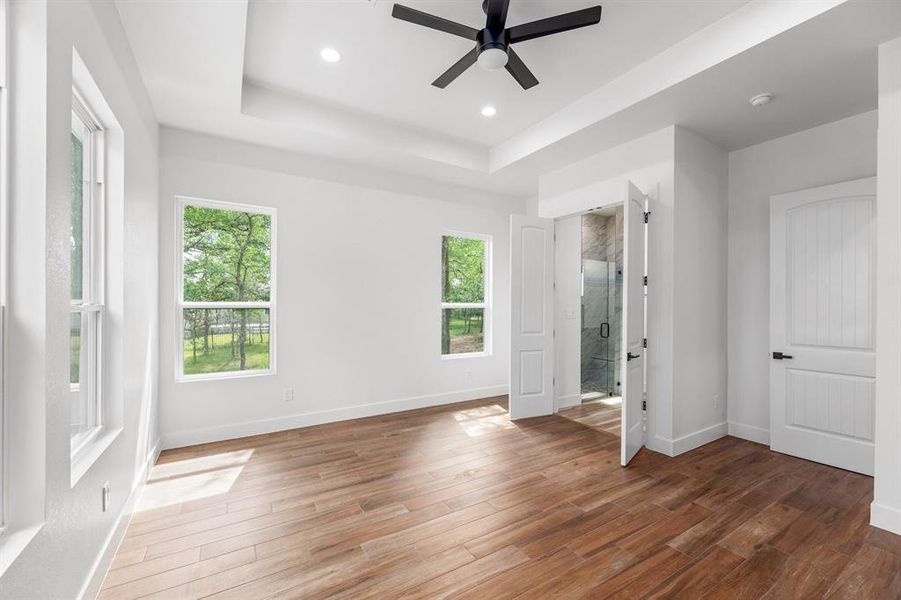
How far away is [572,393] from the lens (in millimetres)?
4898

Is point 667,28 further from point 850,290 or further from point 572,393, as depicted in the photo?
point 572,393

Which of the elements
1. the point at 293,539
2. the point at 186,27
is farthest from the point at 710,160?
the point at 293,539

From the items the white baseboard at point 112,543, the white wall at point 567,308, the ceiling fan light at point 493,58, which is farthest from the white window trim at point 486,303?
the white baseboard at point 112,543

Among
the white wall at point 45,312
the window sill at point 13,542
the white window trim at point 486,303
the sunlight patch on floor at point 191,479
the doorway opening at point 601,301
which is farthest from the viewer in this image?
the doorway opening at point 601,301

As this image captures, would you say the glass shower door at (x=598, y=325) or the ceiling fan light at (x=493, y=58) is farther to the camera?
the glass shower door at (x=598, y=325)

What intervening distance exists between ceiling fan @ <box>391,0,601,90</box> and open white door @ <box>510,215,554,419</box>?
207cm

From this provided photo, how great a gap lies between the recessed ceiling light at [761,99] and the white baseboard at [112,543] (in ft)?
15.8

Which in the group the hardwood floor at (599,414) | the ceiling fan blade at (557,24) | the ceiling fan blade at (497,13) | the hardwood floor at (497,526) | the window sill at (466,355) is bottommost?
the hardwood floor at (497,526)

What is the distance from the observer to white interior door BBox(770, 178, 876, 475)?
3.06m

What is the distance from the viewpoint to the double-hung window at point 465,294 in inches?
203

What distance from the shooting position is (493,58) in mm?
2354

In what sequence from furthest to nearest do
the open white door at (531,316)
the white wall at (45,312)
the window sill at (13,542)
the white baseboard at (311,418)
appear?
the open white door at (531,316), the white baseboard at (311,418), the white wall at (45,312), the window sill at (13,542)

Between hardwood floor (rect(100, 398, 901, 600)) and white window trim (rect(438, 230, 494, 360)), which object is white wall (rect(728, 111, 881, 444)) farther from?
white window trim (rect(438, 230, 494, 360))

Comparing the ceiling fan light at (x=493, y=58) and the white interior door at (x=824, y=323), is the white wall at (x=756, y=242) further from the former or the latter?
the ceiling fan light at (x=493, y=58)
